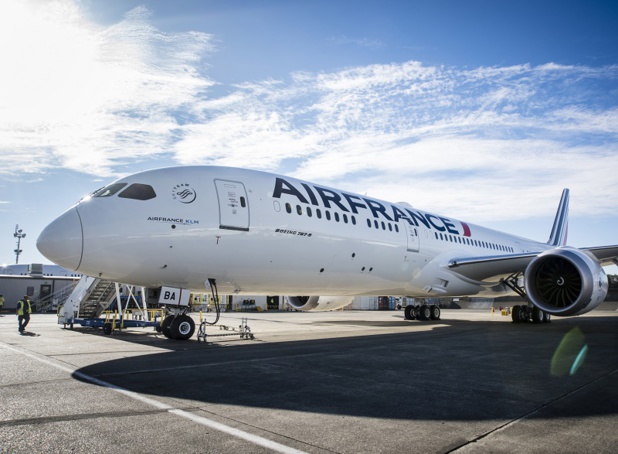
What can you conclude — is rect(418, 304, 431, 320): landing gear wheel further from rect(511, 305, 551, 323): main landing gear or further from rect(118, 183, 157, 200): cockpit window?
rect(118, 183, 157, 200): cockpit window

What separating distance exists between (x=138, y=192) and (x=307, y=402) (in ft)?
21.2

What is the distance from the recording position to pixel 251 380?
19.0ft

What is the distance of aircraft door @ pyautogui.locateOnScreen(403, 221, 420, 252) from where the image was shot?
15.1 metres

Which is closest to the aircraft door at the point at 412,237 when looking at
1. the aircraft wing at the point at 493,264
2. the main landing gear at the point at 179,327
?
the aircraft wing at the point at 493,264

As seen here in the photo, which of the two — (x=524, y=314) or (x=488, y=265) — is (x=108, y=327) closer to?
(x=488, y=265)

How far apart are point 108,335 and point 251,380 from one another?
344 inches

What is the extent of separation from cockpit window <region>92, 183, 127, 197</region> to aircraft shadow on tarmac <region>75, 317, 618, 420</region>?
338 centimetres

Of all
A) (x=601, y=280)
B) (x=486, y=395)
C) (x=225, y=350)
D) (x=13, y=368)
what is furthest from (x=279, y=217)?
(x=601, y=280)

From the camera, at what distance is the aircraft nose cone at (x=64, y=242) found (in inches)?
334

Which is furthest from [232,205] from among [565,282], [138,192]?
[565,282]

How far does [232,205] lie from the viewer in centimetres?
1042

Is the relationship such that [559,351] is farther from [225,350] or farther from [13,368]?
[13,368]

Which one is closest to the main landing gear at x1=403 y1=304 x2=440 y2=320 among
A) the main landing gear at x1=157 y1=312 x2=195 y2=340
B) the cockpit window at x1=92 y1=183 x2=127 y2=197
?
the main landing gear at x1=157 y1=312 x2=195 y2=340

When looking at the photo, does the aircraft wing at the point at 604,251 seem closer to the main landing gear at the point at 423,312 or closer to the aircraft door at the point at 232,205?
the main landing gear at the point at 423,312
